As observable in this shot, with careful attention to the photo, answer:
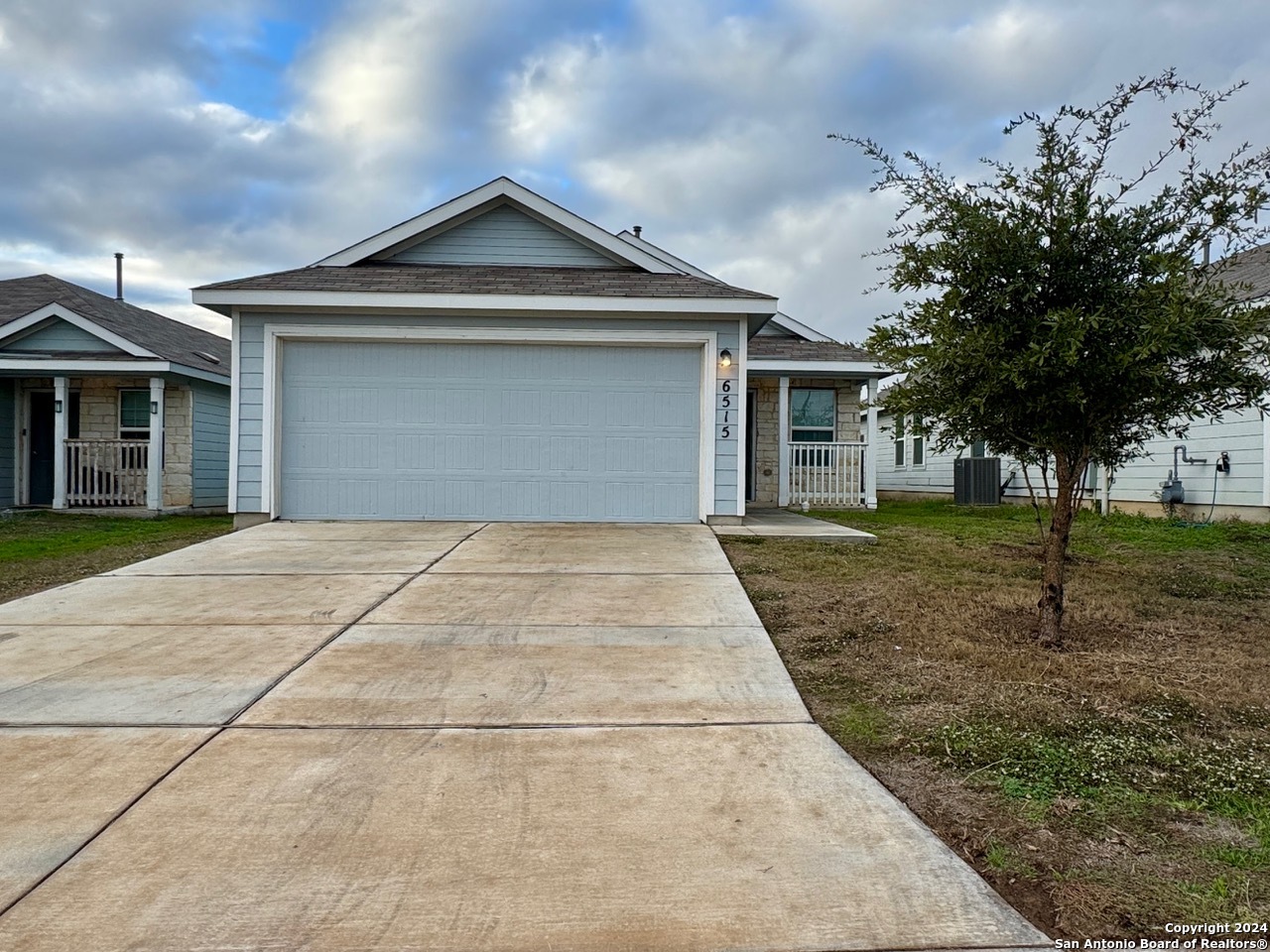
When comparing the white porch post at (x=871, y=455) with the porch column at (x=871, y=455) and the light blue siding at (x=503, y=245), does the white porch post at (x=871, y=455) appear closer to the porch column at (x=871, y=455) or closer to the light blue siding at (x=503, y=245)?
the porch column at (x=871, y=455)

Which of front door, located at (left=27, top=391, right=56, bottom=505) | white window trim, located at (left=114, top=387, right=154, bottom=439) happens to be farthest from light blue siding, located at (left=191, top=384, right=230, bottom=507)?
front door, located at (left=27, top=391, right=56, bottom=505)

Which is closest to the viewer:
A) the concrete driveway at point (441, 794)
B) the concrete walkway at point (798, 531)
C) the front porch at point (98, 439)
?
the concrete driveway at point (441, 794)

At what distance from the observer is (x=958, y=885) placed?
7.06 ft

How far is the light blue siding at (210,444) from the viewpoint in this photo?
14.2 metres

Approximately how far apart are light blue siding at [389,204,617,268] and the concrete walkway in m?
3.99

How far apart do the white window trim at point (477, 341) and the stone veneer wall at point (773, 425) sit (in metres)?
5.46

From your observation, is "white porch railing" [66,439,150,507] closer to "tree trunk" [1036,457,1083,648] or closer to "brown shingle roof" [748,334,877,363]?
"brown shingle roof" [748,334,877,363]

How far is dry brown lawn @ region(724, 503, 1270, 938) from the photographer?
221 centimetres

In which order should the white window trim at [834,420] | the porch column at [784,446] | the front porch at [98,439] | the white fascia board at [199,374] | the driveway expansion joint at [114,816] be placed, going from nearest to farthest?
the driveway expansion joint at [114,816]
the white fascia board at [199,374]
the front porch at [98,439]
the porch column at [784,446]
the white window trim at [834,420]

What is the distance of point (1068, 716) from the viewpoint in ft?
11.3

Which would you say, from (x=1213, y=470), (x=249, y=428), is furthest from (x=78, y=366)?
(x=1213, y=470)

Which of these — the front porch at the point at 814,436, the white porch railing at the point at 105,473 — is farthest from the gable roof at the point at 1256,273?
the white porch railing at the point at 105,473

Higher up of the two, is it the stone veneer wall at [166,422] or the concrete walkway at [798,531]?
the stone veneer wall at [166,422]

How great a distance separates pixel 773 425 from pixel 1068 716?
11.6m
